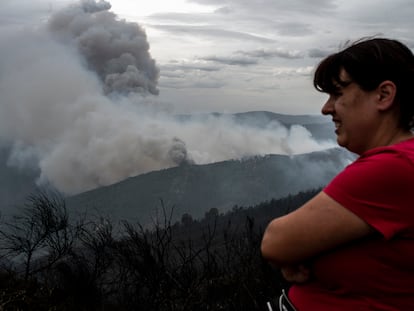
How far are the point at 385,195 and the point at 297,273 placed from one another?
38 cm

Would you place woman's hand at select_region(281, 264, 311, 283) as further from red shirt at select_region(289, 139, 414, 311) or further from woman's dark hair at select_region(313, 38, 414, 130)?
woman's dark hair at select_region(313, 38, 414, 130)

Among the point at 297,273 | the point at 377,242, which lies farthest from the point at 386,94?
the point at 297,273

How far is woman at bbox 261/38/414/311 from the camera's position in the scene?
1298 millimetres

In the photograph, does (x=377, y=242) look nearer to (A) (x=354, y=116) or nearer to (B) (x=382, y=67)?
(A) (x=354, y=116)

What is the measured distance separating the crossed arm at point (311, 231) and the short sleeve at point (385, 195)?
0.10 feet

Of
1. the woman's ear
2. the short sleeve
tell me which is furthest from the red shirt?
the woman's ear

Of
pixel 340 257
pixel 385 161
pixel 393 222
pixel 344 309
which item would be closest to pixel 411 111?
pixel 385 161

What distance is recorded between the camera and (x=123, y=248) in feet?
35.8

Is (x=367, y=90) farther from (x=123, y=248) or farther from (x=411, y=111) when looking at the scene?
(x=123, y=248)

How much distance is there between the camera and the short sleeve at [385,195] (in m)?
1.29

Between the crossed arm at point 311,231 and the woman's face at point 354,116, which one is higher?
the woman's face at point 354,116

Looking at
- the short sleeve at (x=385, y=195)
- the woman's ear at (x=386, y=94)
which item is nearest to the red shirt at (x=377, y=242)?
the short sleeve at (x=385, y=195)

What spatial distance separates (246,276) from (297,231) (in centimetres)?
843

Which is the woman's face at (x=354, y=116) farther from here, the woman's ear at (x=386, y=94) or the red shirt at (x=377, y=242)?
the red shirt at (x=377, y=242)
